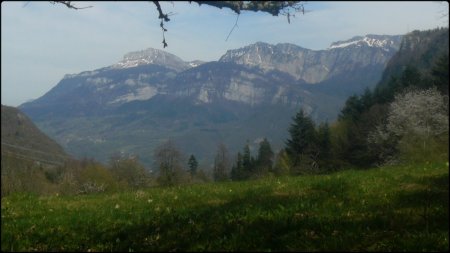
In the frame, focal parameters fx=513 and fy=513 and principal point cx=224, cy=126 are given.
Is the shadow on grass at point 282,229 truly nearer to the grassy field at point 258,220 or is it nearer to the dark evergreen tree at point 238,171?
the grassy field at point 258,220

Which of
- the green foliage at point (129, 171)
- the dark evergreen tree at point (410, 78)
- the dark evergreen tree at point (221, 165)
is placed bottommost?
the dark evergreen tree at point (221, 165)

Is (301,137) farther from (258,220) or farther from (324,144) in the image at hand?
(258,220)

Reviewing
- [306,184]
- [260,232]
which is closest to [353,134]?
[306,184]

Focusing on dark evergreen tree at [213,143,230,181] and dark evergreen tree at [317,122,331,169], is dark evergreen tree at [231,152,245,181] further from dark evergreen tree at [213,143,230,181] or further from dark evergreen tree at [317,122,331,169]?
dark evergreen tree at [317,122,331,169]

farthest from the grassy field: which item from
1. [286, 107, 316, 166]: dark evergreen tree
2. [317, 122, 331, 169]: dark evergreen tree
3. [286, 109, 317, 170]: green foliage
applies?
[286, 107, 316, 166]: dark evergreen tree

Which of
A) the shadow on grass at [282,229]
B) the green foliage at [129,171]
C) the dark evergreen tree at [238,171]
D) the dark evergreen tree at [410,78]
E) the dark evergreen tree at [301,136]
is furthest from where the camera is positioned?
Answer: the dark evergreen tree at [238,171]

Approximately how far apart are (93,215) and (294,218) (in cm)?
455

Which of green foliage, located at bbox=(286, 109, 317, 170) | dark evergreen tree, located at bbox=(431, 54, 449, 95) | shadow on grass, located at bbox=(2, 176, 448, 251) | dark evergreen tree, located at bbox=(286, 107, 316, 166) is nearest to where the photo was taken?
shadow on grass, located at bbox=(2, 176, 448, 251)

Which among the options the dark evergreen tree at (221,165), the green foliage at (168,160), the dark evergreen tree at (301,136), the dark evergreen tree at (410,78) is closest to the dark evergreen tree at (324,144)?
the dark evergreen tree at (301,136)

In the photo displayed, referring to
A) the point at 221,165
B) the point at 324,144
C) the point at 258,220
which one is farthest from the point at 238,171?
the point at 258,220

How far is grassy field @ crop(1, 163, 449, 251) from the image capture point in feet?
26.9

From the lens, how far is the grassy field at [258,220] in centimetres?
821

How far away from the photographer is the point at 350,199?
11281mm

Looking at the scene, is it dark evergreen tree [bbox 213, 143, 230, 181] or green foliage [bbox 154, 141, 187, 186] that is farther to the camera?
dark evergreen tree [bbox 213, 143, 230, 181]
